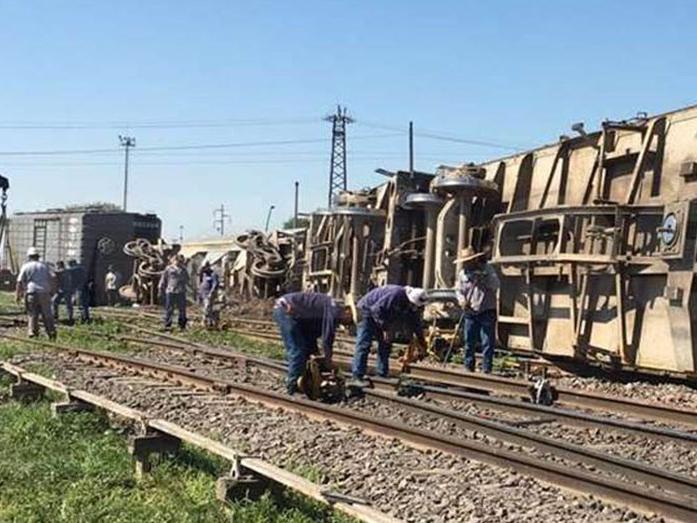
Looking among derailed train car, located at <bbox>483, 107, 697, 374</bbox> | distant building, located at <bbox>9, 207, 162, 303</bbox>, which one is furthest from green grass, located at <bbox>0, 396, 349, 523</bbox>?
distant building, located at <bbox>9, 207, 162, 303</bbox>

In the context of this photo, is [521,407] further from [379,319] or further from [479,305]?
[479,305]

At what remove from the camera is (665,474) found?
6.12 meters

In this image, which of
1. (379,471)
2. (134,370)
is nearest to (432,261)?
(134,370)

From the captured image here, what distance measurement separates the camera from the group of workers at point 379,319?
31.8 feet

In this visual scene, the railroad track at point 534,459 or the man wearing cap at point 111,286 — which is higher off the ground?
the man wearing cap at point 111,286

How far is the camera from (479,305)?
39.7ft

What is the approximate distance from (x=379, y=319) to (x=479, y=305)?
179 centimetres

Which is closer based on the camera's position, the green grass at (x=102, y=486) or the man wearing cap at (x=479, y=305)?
the green grass at (x=102, y=486)

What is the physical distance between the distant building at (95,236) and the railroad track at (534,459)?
71.0ft

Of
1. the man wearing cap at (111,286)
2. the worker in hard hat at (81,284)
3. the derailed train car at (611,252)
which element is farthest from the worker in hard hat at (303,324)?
the man wearing cap at (111,286)

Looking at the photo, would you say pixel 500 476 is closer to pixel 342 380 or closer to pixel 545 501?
pixel 545 501

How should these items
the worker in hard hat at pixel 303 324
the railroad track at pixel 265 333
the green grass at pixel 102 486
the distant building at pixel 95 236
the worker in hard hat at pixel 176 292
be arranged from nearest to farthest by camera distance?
1. the green grass at pixel 102 486
2. the worker in hard hat at pixel 303 324
3. the railroad track at pixel 265 333
4. the worker in hard hat at pixel 176 292
5. the distant building at pixel 95 236

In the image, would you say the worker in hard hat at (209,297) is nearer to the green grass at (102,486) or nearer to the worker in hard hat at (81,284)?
the worker in hard hat at (81,284)

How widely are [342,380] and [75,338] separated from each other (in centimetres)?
891
